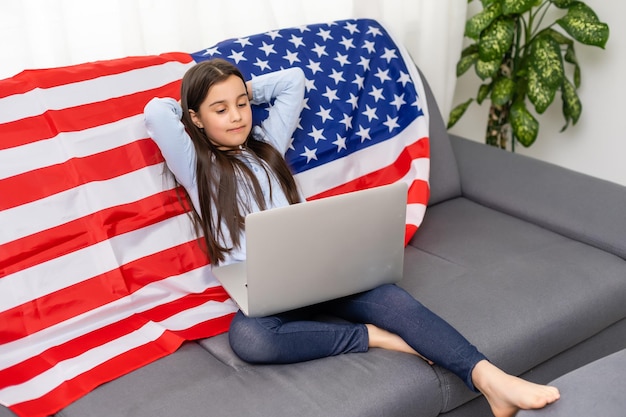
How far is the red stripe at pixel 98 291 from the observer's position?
1.48 metres

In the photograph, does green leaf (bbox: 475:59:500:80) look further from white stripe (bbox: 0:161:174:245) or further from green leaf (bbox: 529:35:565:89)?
white stripe (bbox: 0:161:174:245)

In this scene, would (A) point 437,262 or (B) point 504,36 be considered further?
(B) point 504,36

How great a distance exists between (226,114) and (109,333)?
56 centimetres

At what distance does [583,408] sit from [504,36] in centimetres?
160

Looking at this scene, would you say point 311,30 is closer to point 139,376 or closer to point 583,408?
point 139,376

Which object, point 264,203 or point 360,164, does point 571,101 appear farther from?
point 264,203

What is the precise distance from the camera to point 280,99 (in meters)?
1.86

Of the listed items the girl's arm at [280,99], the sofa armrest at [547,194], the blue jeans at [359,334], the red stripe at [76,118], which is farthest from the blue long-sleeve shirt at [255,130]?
the sofa armrest at [547,194]

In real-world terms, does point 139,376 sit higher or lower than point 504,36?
lower

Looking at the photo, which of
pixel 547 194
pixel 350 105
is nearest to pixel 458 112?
pixel 547 194

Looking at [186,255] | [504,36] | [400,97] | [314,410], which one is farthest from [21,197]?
[504,36]

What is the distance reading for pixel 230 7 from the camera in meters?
2.18

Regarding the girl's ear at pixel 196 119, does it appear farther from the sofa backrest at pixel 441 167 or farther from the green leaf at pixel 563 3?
the green leaf at pixel 563 3

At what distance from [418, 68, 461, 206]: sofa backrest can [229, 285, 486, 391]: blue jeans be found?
2.17 ft
